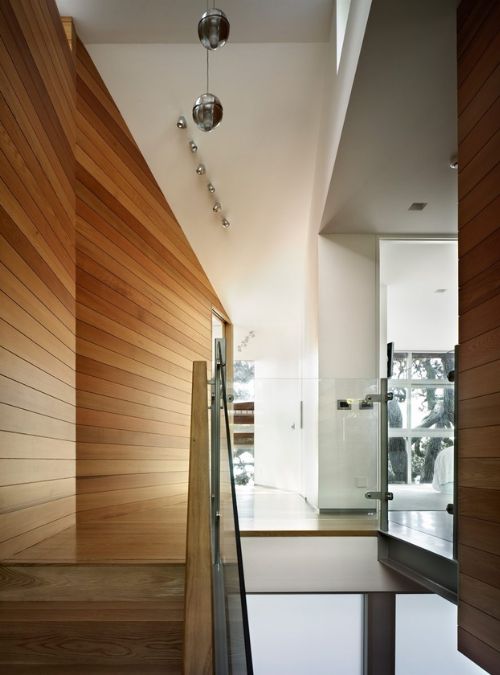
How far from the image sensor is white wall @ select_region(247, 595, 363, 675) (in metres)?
7.07

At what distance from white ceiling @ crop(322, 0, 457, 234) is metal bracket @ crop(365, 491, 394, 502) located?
8.08ft

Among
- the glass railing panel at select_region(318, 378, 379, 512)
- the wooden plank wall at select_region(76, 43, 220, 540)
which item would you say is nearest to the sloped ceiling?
the wooden plank wall at select_region(76, 43, 220, 540)

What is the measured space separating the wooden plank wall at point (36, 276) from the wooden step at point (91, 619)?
34 cm

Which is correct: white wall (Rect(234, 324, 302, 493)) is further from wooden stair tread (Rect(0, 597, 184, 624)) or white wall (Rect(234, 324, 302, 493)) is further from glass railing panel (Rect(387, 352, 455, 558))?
wooden stair tread (Rect(0, 597, 184, 624))

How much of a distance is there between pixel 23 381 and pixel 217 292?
6.28 m

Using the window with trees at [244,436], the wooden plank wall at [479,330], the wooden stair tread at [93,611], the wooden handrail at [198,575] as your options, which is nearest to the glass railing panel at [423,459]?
the wooden plank wall at [479,330]

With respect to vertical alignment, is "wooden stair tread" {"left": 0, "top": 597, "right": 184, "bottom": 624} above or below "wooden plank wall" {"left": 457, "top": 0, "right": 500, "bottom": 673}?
below

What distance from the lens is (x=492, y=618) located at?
8.91ft

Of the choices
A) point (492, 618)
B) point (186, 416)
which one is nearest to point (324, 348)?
point (186, 416)

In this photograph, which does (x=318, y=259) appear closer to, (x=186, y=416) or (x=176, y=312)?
(x=176, y=312)

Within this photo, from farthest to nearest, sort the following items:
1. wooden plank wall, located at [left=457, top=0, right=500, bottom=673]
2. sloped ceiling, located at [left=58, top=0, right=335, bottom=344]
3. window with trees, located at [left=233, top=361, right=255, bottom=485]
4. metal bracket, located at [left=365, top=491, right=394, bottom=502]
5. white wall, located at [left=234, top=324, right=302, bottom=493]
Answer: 1. white wall, located at [left=234, top=324, right=302, bottom=493]
2. window with trees, located at [left=233, top=361, right=255, bottom=485]
3. sloped ceiling, located at [left=58, top=0, right=335, bottom=344]
4. metal bracket, located at [left=365, top=491, right=394, bottom=502]
5. wooden plank wall, located at [left=457, top=0, right=500, bottom=673]

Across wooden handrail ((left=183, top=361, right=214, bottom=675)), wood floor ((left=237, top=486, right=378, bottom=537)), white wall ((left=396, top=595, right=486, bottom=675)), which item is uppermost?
wooden handrail ((left=183, top=361, right=214, bottom=675))

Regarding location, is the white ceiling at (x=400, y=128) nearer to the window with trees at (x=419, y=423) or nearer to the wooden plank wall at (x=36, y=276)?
the window with trees at (x=419, y=423)

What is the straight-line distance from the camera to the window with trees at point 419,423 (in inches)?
164
